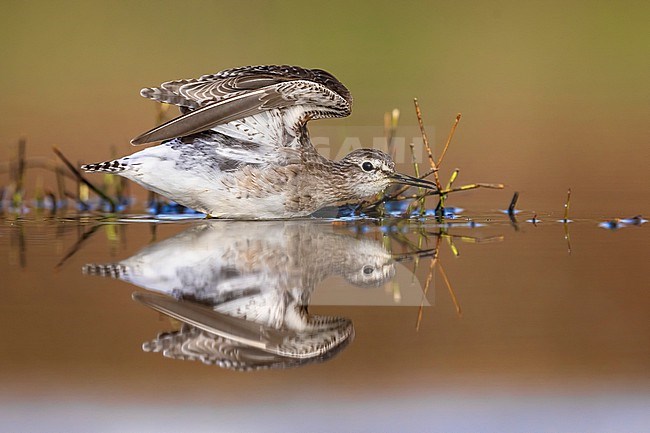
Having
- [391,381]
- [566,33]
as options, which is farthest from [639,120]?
[391,381]

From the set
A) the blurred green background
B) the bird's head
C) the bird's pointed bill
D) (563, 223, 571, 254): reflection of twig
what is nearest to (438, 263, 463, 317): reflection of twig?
(563, 223, 571, 254): reflection of twig

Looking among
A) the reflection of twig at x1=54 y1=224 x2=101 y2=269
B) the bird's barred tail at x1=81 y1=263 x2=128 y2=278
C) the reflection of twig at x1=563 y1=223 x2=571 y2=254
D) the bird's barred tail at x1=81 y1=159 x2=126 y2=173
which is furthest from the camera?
the bird's barred tail at x1=81 y1=159 x2=126 y2=173

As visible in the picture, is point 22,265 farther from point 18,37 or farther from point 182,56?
point 18,37

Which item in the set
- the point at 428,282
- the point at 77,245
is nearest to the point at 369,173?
the point at 77,245

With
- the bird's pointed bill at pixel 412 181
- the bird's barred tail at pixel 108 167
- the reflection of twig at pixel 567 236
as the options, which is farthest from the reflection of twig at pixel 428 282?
the bird's barred tail at pixel 108 167

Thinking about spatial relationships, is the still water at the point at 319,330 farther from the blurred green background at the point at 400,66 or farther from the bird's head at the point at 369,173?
the blurred green background at the point at 400,66

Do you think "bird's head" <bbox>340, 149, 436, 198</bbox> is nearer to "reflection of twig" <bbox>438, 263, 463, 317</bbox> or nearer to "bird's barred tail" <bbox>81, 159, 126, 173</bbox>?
"bird's barred tail" <bbox>81, 159, 126, 173</bbox>
